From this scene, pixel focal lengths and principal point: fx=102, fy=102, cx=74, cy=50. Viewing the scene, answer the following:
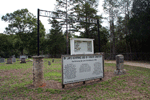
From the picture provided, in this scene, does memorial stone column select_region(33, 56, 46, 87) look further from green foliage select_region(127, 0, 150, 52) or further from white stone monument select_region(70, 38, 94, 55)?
green foliage select_region(127, 0, 150, 52)

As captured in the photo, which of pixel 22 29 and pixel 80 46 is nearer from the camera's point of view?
pixel 80 46

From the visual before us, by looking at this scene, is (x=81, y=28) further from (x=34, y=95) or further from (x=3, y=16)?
(x=3, y=16)

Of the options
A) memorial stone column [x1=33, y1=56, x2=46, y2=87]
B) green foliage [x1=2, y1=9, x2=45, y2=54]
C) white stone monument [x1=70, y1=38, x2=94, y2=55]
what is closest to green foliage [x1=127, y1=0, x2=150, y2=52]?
white stone monument [x1=70, y1=38, x2=94, y2=55]

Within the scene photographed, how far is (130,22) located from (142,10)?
6.95ft

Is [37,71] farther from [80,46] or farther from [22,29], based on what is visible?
[22,29]

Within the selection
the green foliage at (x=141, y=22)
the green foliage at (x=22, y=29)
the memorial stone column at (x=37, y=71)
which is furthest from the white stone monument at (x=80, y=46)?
the green foliage at (x=22, y=29)

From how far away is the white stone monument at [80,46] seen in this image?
557 cm

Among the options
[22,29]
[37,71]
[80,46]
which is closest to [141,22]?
[80,46]

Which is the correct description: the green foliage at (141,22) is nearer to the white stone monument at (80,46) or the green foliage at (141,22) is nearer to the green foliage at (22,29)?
the white stone monument at (80,46)

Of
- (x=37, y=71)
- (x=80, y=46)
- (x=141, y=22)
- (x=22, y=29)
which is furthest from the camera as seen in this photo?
(x=22, y=29)

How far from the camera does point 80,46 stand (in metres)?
5.78

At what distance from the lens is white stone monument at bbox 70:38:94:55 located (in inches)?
219

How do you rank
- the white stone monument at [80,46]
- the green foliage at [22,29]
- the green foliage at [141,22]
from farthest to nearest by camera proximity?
the green foliage at [22,29]
the green foliage at [141,22]
the white stone monument at [80,46]

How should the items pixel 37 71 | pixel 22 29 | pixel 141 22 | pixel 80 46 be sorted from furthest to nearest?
pixel 22 29
pixel 141 22
pixel 80 46
pixel 37 71
